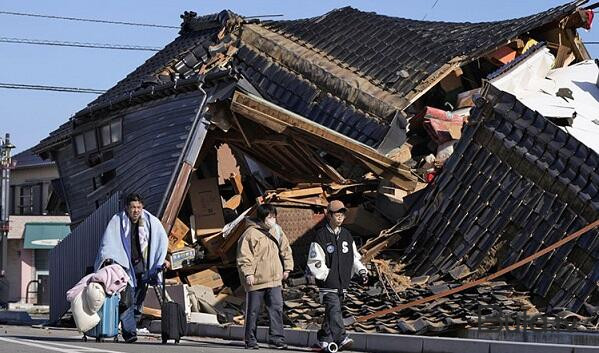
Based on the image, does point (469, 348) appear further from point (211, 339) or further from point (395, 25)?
point (395, 25)

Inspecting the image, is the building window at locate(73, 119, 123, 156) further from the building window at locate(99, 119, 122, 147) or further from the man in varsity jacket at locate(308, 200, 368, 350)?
the man in varsity jacket at locate(308, 200, 368, 350)

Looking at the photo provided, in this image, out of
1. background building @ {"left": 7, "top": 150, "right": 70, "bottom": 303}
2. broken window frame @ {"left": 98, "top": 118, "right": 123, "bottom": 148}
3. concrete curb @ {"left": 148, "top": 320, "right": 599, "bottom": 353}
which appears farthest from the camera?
background building @ {"left": 7, "top": 150, "right": 70, "bottom": 303}

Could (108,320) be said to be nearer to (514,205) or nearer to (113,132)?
(514,205)

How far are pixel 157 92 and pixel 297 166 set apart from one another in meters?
2.67

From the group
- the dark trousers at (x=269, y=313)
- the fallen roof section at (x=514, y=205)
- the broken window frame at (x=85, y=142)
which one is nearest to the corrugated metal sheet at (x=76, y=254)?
the broken window frame at (x=85, y=142)

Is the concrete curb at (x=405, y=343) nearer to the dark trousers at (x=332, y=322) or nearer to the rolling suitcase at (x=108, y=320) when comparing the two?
the dark trousers at (x=332, y=322)

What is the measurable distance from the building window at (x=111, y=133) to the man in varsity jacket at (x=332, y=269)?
34.6 feet

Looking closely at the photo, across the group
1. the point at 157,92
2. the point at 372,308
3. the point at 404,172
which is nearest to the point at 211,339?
the point at 372,308

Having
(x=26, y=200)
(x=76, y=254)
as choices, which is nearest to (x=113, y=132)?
(x=76, y=254)

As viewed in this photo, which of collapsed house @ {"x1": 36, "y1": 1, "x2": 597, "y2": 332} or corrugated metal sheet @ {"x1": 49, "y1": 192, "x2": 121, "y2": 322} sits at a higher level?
collapsed house @ {"x1": 36, "y1": 1, "x2": 597, "y2": 332}

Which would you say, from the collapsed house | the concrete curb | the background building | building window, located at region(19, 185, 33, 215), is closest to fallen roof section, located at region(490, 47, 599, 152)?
the collapsed house

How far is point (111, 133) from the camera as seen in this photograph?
22234mm

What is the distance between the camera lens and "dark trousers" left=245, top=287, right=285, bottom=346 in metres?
12.3

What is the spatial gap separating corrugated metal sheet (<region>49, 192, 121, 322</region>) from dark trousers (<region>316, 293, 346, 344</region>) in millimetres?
7796
